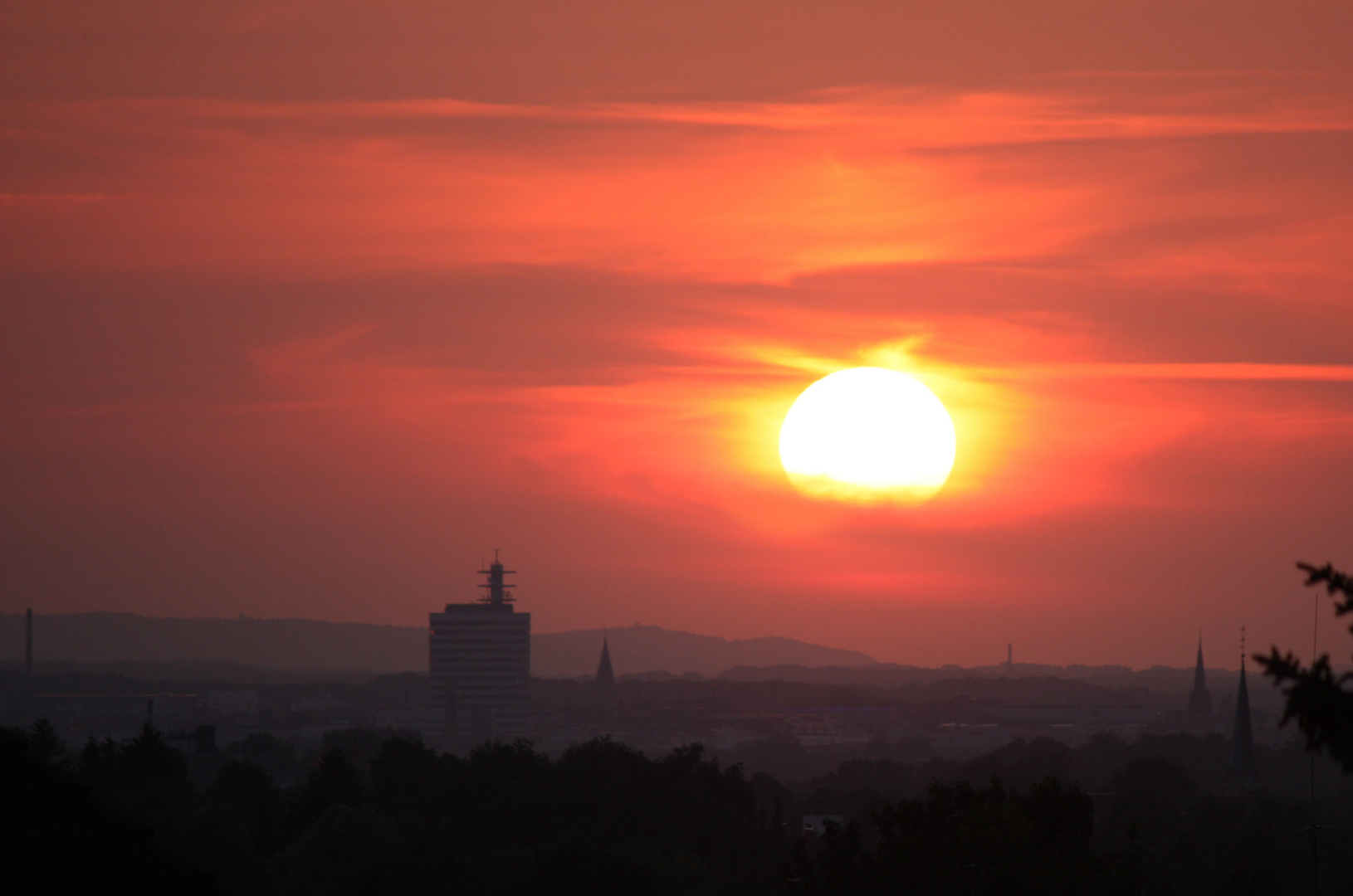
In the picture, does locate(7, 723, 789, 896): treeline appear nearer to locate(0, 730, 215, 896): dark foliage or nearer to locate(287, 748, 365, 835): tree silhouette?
locate(287, 748, 365, 835): tree silhouette

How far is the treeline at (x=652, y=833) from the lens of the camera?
46.7 metres

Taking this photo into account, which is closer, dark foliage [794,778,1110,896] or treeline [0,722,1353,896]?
dark foliage [794,778,1110,896]

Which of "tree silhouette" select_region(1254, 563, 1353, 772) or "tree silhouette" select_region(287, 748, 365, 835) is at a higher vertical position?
"tree silhouette" select_region(1254, 563, 1353, 772)

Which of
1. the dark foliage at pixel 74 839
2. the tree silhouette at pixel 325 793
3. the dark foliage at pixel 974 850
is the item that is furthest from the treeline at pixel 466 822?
the dark foliage at pixel 74 839

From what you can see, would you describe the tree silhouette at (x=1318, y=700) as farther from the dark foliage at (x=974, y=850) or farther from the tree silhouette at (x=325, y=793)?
the tree silhouette at (x=325, y=793)

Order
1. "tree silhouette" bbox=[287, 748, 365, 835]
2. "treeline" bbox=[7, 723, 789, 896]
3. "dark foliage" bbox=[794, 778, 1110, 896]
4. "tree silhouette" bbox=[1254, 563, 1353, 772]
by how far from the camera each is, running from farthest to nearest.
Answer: "tree silhouette" bbox=[287, 748, 365, 835]
"treeline" bbox=[7, 723, 789, 896]
"dark foliage" bbox=[794, 778, 1110, 896]
"tree silhouette" bbox=[1254, 563, 1353, 772]

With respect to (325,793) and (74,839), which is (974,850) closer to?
(74,839)

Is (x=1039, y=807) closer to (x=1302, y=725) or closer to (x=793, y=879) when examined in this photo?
(x=793, y=879)

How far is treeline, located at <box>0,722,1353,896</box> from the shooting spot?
46688mm

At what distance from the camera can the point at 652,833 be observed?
103 meters

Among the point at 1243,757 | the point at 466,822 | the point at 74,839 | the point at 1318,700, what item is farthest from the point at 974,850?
the point at 1243,757

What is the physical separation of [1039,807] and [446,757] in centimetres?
8192

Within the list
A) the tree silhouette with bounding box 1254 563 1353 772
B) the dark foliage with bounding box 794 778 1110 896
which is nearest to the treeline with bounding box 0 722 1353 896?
the dark foliage with bounding box 794 778 1110 896

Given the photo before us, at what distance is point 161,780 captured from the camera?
10594 cm
